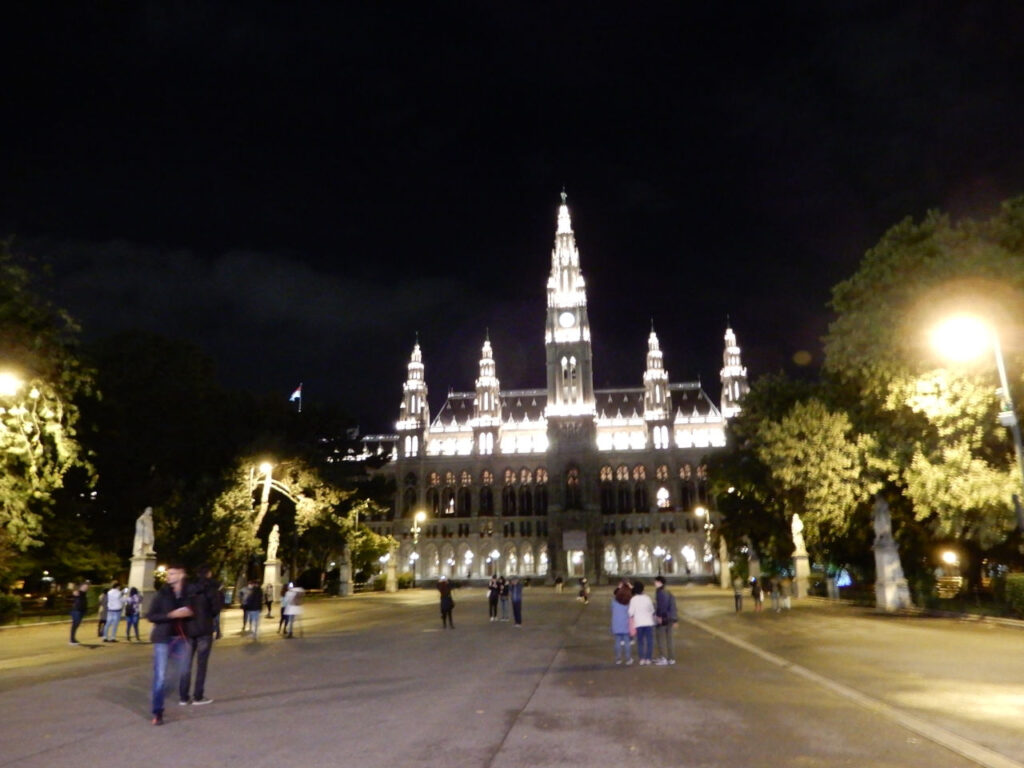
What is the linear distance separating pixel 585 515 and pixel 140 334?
262ft

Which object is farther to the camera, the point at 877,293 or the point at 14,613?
the point at 14,613

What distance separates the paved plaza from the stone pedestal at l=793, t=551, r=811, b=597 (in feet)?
74.9

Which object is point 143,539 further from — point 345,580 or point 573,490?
point 573,490

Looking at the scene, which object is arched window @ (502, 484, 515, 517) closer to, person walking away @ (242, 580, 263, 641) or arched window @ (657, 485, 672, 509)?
arched window @ (657, 485, 672, 509)

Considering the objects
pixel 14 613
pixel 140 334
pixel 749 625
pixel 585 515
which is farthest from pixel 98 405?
pixel 585 515

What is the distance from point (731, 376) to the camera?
131500mm

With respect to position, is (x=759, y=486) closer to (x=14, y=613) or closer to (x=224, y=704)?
(x=14, y=613)

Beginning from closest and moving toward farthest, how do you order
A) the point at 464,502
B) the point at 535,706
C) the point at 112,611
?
the point at 535,706 < the point at 112,611 < the point at 464,502

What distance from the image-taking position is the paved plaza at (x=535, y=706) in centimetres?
803

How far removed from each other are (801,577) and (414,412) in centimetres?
9460

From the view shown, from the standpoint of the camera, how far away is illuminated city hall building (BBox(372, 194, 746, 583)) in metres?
121

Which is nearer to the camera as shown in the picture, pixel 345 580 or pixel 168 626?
pixel 168 626

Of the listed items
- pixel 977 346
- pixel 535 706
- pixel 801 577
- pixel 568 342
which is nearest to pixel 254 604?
pixel 535 706

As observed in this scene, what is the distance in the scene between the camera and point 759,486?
43250 mm
